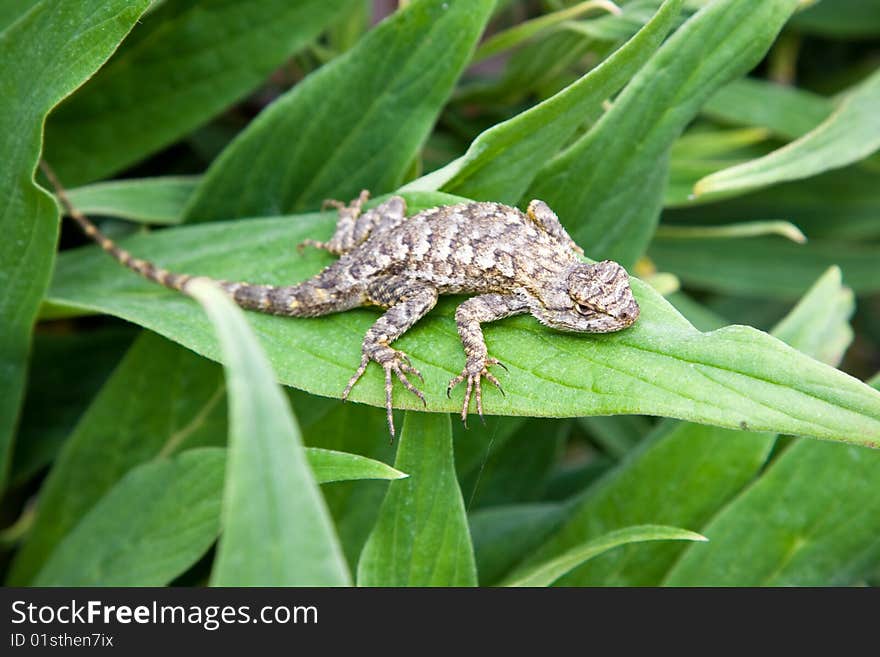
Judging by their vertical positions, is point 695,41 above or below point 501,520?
above

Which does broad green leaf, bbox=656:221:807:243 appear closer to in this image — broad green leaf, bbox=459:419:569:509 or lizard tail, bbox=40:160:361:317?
broad green leaf, bbox=459:419:569:509

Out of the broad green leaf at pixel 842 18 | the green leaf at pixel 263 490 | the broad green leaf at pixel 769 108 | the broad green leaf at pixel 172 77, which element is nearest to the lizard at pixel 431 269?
the broad green leaf at pixel 172 77

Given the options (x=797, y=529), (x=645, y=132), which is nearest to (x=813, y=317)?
(x=797, y=529)

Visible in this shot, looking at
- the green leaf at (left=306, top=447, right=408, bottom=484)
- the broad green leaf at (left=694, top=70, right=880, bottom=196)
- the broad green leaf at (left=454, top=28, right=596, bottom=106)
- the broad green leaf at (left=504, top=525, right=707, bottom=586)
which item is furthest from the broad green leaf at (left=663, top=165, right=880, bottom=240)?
the green leaf at (left=306, top=447, right=408, bottom=484)

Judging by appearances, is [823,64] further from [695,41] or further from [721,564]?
[721,564]

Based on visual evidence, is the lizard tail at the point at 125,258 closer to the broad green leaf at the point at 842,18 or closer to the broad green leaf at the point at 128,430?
the broad green leaf at the point at 128,430
